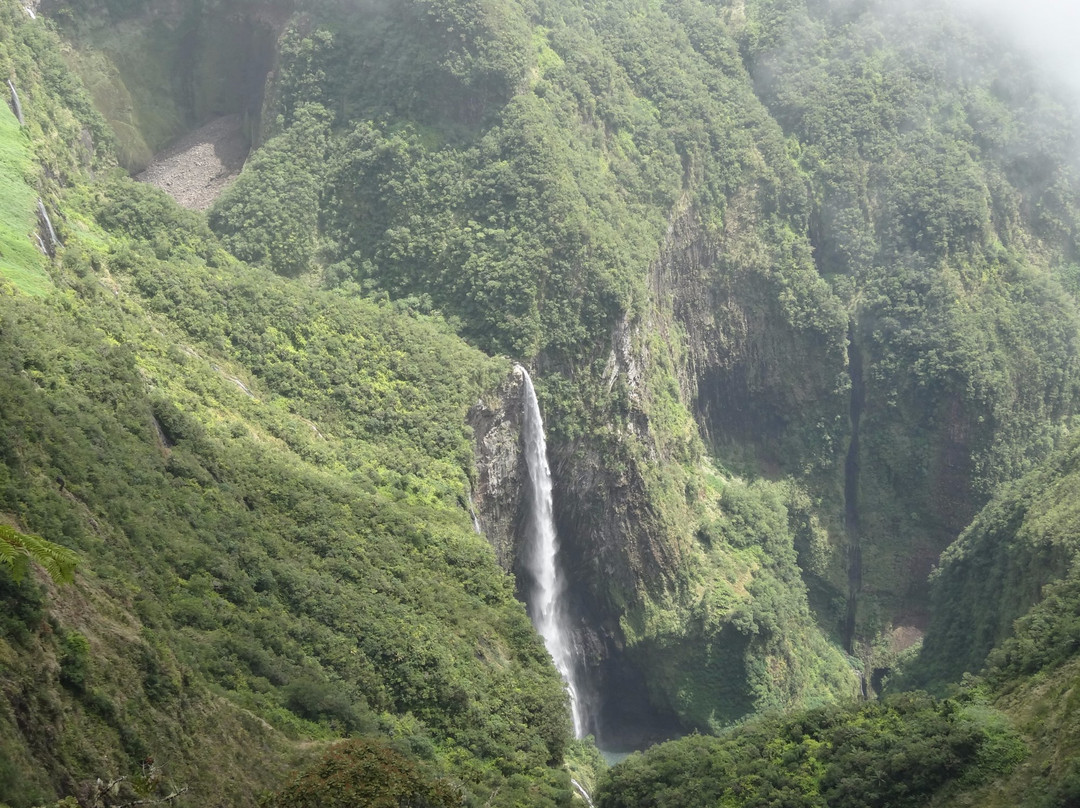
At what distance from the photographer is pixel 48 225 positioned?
39.2 m

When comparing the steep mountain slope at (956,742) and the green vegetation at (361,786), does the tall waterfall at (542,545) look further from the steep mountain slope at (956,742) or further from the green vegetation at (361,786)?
the green vegetation at (361,786)

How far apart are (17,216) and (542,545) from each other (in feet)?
75.8

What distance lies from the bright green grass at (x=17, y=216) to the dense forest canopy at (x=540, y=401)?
0.16 m

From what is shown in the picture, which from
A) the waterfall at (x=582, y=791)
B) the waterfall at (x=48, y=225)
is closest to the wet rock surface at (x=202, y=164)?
the waterfall at (x=48, y=225)

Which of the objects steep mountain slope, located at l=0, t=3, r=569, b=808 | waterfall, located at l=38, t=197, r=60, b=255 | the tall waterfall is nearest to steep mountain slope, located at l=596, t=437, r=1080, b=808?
steep mountain slope, located at l=0, t=3, r=569, b=808

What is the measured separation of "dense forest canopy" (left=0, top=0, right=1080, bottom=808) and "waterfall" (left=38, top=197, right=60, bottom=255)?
47 cm

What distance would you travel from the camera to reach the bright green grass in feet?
115

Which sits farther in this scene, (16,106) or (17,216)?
(16,106)

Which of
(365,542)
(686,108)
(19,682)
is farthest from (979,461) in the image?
(19,682)

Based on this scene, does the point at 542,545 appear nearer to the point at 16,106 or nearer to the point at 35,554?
the point at 16,106

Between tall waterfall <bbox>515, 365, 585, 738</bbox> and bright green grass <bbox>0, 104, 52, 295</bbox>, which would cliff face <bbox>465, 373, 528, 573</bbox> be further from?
bright green grass <bbox>0, 104, 52, 295</bbox>

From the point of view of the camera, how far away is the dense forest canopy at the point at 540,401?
2827cm

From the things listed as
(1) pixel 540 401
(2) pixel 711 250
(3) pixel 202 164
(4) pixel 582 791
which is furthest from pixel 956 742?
(3) pixel 202 164

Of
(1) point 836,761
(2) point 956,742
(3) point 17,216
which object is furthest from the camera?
(3) point 17,216
